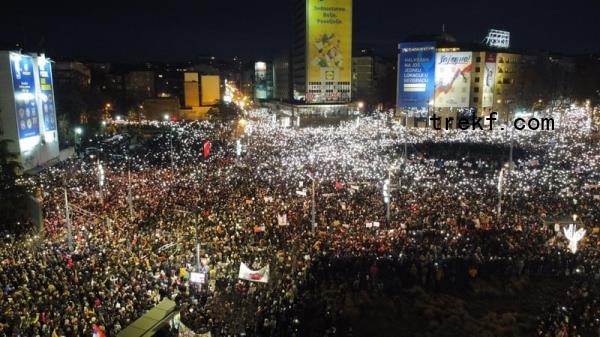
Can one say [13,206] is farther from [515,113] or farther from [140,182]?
[515,113]

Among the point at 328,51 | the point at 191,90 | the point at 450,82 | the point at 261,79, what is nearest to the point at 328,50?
the point at 328,51

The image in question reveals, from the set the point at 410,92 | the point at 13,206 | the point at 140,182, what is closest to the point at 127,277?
the point at 13,206

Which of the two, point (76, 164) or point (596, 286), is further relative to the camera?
point (76, 164)

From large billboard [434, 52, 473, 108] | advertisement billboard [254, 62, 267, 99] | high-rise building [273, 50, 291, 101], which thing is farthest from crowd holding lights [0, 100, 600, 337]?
advertisement billboard [254, 62, 267, 99]

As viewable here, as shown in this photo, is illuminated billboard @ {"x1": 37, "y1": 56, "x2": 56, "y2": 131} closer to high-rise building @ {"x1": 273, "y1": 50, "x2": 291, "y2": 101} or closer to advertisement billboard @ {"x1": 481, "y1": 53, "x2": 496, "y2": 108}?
advertisement billboard @ {"x1": 481, "y1": 53, "x2": 496, "y2": 108}

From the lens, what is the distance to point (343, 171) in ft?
92.0

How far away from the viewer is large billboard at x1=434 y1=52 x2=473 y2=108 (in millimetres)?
65312

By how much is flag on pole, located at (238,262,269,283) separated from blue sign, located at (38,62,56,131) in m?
27.9

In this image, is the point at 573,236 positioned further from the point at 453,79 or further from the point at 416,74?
the point at 416,74

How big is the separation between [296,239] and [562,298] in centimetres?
854

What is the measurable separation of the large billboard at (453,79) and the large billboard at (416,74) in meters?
0.92

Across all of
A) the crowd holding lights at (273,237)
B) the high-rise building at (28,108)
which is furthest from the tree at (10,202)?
the high-rise building at (28,108)

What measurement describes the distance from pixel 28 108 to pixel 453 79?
51.9 metres

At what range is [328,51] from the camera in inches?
2916
